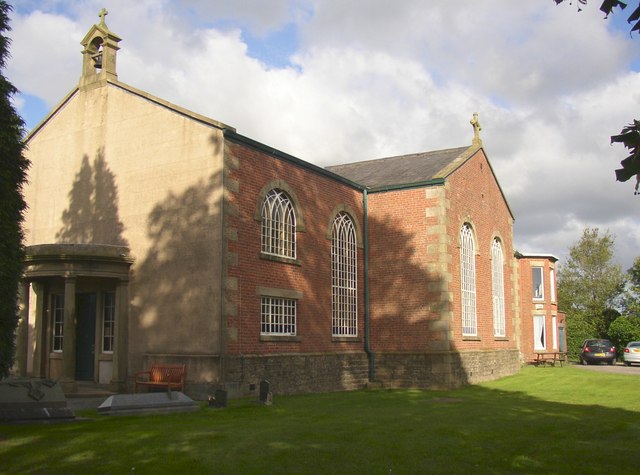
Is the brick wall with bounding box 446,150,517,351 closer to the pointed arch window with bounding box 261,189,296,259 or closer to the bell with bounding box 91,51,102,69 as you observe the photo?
the pointed arch window with bounding box 261,189,296,259

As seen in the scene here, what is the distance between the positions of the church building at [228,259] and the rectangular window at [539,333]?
1269 cm

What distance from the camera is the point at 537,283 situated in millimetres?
40188

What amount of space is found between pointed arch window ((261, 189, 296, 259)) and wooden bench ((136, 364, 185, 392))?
14.0 ft

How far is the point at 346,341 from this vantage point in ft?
75.9

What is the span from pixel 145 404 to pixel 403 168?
16.5m

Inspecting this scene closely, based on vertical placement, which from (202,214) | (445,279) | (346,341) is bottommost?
(346,341)

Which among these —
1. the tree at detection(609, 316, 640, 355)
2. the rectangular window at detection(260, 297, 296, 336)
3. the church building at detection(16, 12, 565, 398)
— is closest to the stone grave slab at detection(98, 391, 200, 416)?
the church building at detection(16, 12, 565, 398)

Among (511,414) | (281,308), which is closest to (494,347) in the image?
(281,308)

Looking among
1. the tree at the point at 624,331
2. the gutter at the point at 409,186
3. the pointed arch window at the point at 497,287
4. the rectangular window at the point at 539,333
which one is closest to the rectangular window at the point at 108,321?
the gutter at the point at 409,186

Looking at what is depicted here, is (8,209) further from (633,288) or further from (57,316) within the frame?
(633,288)

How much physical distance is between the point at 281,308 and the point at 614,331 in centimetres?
3487

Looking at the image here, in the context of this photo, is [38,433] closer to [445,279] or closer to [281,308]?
[281,308]

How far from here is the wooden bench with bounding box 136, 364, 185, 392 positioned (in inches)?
→ 687

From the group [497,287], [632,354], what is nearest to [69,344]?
[497,287]
